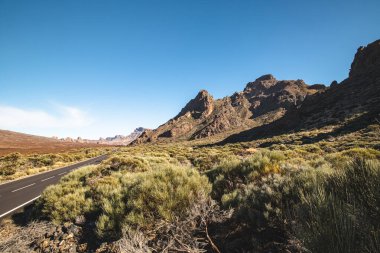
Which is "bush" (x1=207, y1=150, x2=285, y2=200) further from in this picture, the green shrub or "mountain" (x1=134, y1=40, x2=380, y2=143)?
"mountain" (x1=134, y1=40, x2=380, y2=143)

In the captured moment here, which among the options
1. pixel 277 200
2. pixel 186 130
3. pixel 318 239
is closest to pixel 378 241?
pixel 318 239

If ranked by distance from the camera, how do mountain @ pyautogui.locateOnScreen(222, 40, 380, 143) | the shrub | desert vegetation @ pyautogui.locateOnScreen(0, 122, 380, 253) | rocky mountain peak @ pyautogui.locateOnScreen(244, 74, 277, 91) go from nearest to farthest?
desert vegetation @ pyautogui.locateOnScreen(0, 122, 380, 253), the shrub, mountain @ pyautogui.locateOnScreen(222, 40, 380, 143), rocky mountain peak @ pyautogui.locateOnScreen(244, 74, 277, 91)

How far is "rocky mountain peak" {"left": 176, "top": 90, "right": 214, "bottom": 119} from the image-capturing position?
13300cm

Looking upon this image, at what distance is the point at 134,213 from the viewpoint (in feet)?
17.6

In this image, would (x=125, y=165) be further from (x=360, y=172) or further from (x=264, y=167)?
(x=360, y=172)

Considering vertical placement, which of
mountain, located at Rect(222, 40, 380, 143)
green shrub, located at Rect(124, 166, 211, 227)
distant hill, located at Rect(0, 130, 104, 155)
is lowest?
distant hill, located at Rect(0, 130, 104, 155)

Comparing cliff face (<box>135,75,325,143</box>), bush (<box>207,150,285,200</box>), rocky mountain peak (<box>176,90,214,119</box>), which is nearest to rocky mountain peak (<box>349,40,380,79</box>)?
cliff face (<box>135,75,325,143</box>)

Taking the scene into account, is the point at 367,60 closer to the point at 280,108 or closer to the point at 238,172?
the point at 280,108

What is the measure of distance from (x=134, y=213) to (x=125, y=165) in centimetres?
885

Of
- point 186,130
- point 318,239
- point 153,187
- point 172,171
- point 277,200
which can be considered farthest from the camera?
point 186,130

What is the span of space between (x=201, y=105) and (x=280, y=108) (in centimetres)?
4995

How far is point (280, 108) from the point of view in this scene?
104250 mm

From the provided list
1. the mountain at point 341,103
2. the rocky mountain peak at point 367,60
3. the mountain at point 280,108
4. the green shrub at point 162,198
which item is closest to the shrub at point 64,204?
the green shrub at point 162,198

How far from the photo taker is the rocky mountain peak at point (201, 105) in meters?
133
